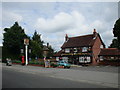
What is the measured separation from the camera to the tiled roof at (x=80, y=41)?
4749 cm

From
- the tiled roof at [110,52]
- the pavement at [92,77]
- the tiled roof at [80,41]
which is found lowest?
the pavement at [92,77]

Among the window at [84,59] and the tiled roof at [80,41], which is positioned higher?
the tiled roof at [80,41]

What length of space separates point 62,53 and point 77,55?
6510 mm

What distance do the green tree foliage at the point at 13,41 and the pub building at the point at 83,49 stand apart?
14984mm

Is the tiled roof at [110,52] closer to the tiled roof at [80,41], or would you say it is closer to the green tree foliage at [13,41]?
the tiled roof at [80,41]

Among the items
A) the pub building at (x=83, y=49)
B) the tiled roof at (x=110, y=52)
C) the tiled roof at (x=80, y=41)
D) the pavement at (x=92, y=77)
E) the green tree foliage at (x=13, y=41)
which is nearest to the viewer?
the pavement at (x=92, y=77)

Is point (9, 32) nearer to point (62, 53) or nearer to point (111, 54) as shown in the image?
point (62, 53)

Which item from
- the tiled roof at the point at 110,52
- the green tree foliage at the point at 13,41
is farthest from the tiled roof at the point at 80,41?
the green tree foliage at the point at 13,41

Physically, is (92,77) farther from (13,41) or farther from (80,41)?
(13,41)

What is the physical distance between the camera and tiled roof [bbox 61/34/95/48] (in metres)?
47.5

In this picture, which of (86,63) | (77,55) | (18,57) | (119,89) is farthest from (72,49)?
(119,89)

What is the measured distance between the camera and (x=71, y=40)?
54.0 m

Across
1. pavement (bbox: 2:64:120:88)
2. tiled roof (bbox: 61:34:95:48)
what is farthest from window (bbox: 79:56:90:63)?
pavement (bbox: 2:64:120:88)

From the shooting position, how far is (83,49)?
1874 inches
